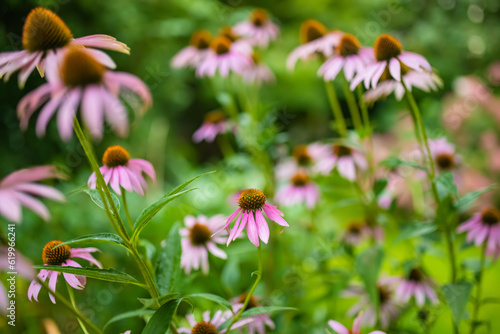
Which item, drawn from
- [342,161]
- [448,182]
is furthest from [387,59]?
[342,161]

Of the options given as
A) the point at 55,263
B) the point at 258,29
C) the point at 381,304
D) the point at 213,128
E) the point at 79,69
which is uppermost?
the point at 79,69

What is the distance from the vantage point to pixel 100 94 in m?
0.32

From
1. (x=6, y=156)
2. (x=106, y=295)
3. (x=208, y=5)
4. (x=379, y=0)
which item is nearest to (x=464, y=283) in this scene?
(x=106, y=295)

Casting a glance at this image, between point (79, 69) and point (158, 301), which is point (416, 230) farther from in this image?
point (79, 69)

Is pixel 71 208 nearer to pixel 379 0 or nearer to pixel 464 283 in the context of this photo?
pixel 464 283

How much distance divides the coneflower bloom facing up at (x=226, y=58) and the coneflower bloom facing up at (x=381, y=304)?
0.47 meters

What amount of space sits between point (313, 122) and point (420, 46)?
0.91 meters

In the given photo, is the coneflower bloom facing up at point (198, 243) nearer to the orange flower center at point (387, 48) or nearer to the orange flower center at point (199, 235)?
the orange flower center at point (199, 235)

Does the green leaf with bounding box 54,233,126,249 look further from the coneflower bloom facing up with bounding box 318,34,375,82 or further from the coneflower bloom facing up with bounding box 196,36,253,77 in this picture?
the coneflower bloom facing up with bounding box 196,36,253,77

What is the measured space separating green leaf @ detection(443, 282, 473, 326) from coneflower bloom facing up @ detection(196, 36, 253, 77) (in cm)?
52

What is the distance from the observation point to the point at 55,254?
1.37 feet

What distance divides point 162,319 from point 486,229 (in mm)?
496

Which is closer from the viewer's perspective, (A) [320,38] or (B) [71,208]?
(A) [320,38]

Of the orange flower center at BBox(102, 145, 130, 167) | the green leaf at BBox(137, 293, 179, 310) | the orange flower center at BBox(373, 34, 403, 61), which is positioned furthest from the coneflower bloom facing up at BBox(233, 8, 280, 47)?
the green leaf at BBox(137, 293, 179, 310)
